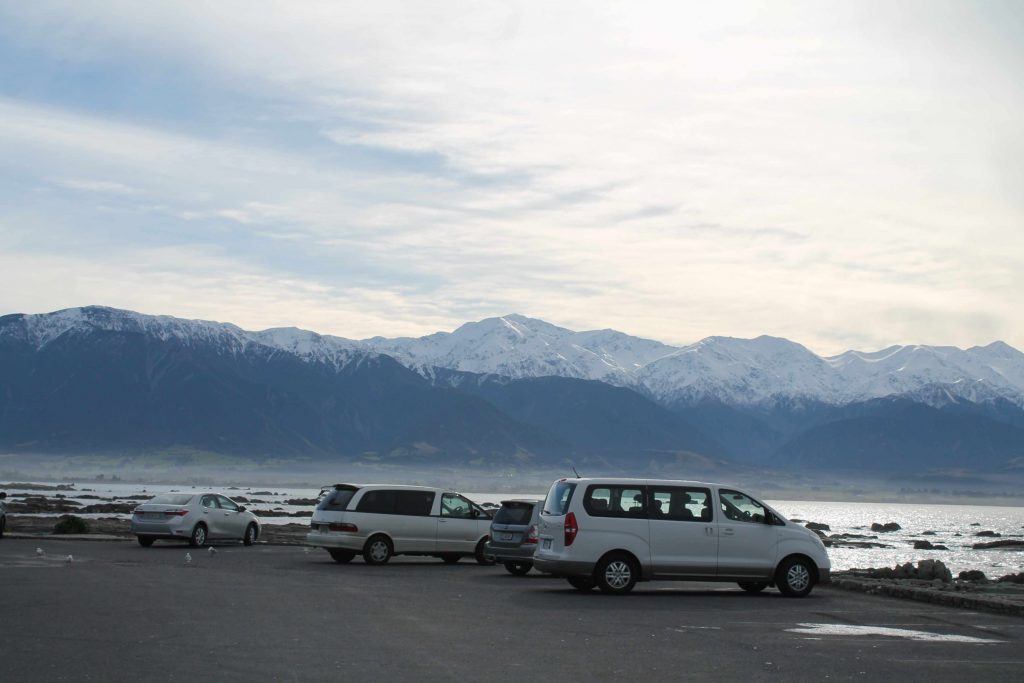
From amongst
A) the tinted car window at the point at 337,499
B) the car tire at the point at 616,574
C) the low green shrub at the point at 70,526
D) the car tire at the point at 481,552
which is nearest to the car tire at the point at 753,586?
the car tire at the point at 616,574

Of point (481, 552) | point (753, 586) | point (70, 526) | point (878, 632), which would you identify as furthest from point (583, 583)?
point (70, 526)

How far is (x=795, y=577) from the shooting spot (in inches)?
932

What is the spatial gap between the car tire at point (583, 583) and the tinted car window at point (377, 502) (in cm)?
830

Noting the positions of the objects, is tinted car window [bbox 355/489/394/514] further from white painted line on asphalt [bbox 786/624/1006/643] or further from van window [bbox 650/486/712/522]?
white painted line on asphalt [bbox 786/624/1006/643]

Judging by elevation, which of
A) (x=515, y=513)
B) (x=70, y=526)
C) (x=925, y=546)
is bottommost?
(x=925, y=546)

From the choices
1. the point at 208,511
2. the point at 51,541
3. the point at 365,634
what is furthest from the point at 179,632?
the point at 51,541

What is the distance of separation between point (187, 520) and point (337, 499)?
24.4ft

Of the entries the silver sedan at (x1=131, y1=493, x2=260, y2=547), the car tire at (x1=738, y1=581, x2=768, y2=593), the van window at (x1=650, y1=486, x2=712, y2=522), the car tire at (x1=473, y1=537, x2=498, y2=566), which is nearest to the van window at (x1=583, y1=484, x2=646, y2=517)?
the van window at (x1=650, y1=486, x2=712, y2=522)

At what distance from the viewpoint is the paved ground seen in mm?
13469

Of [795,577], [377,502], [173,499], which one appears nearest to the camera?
[795,577]

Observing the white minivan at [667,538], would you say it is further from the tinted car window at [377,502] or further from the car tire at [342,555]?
the car tire at [342,555]

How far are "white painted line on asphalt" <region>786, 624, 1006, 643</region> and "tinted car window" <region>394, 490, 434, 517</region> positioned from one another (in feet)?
48.6

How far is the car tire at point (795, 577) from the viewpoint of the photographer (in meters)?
23.6

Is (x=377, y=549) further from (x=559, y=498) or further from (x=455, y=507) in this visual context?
(x=559, y=498)
